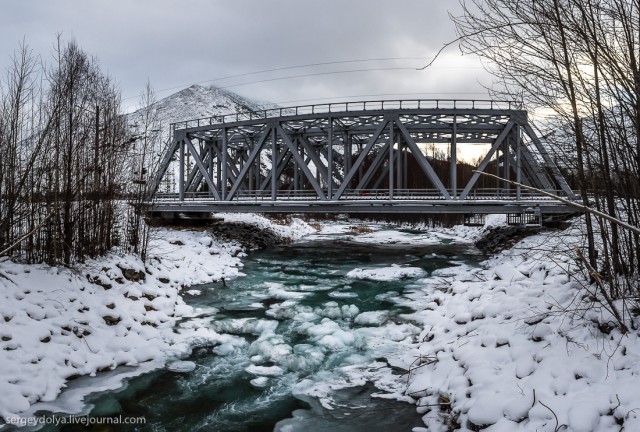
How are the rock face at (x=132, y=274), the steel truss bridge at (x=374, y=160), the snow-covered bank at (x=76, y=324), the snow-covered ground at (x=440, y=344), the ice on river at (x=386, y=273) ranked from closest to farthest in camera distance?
the snow-covered ground at (x=440, y=344) < the snow-covered bank at (x=76, y=324) < the rock face at (x=132, y=274) < the ice on river at (x=386, y=273) < the steel truss bridge at (x=374, y=160)

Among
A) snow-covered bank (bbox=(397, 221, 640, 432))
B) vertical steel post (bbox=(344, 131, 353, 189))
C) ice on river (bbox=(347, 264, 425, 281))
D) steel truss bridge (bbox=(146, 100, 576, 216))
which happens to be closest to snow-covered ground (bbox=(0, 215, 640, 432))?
snow-covered bank (bbox=(397, 221, 640, 432))

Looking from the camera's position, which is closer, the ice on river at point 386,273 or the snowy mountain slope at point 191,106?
the ice on river at point 386,273

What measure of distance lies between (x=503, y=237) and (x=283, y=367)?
74.2 feet

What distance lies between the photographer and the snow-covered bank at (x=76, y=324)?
6341mm

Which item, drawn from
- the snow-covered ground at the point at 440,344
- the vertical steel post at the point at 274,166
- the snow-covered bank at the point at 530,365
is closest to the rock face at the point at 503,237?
the snow-covered ground at the point at 440,344

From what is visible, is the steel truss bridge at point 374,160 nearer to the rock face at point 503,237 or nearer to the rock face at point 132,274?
the rock face at point 503,237

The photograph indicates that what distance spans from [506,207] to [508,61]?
63.9 feet

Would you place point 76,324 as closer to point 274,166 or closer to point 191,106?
point 274,166

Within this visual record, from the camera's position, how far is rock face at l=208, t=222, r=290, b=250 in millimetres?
26969

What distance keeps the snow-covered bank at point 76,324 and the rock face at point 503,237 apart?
784 inches

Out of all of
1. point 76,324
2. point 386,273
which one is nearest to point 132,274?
point 76,324

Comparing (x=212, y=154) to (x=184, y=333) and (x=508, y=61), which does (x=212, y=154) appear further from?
(x=508, y=61)

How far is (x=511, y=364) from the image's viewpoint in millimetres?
5637

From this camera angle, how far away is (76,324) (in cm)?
811
